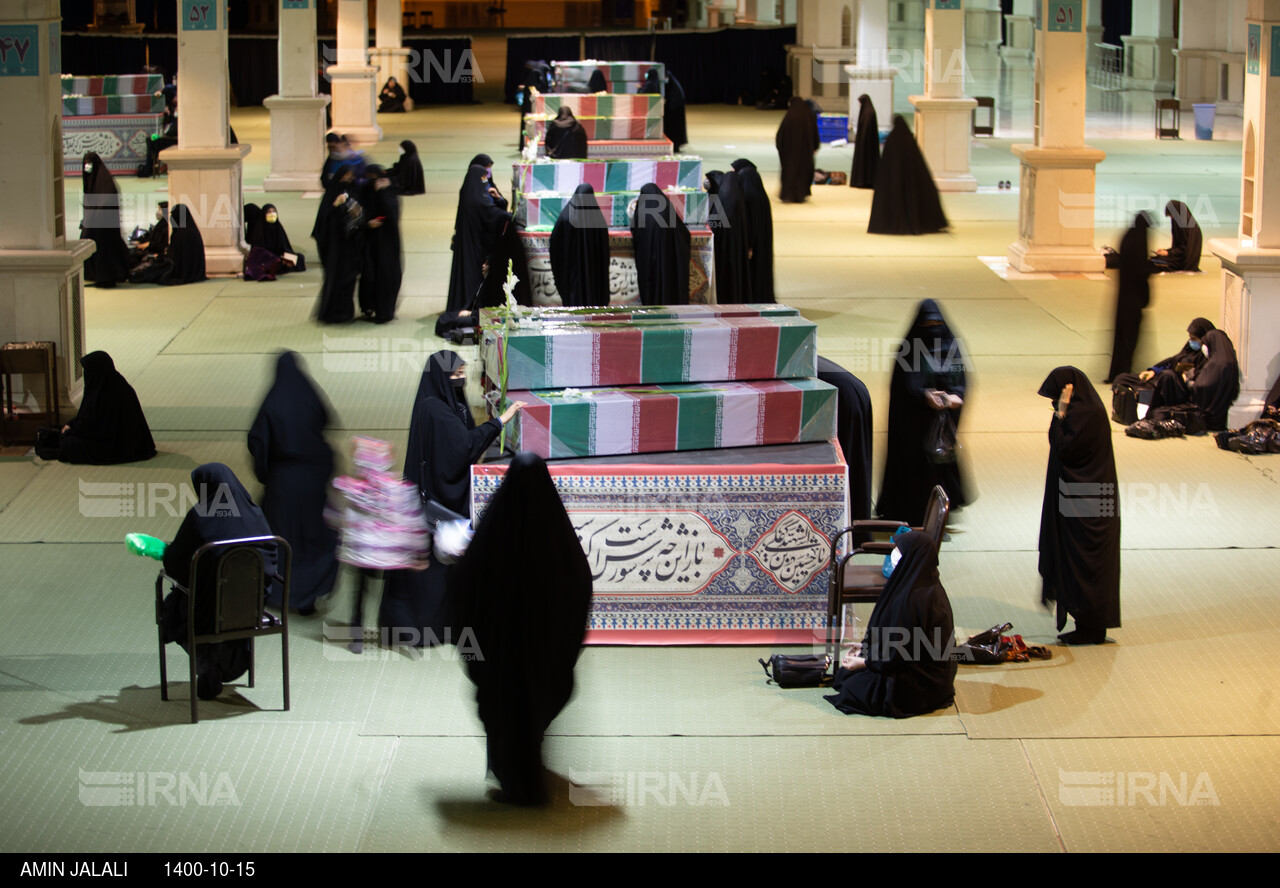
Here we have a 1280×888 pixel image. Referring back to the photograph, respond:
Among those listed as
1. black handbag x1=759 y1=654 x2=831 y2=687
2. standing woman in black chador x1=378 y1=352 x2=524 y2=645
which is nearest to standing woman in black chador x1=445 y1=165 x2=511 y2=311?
standing woman in black chador x1=378 y1=352 x2=524 y2=645

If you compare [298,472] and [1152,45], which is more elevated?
[1152,45]

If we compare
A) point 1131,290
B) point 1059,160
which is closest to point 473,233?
point 1131,290

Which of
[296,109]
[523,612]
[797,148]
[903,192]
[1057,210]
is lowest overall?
[523,612]

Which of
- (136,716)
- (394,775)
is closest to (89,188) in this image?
(136,716)

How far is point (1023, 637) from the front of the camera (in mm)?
6453

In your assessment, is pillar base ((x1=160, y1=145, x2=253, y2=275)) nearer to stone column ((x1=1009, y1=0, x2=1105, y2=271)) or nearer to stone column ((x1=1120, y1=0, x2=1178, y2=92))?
stone column ((x1=1009, y1=0, x2=1105, y2=271))

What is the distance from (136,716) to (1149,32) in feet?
88.7

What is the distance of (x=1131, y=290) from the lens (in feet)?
32.5

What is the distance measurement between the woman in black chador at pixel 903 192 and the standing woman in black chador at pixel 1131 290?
5680 millimetres

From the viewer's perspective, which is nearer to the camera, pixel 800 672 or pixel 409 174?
pixel 800 672

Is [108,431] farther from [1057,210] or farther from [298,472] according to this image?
[1057,210]

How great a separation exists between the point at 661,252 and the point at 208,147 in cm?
469

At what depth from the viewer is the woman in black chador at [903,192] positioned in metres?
15.5

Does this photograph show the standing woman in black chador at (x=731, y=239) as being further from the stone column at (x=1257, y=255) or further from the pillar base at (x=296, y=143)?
the pillar base at (x=296, y=143)
